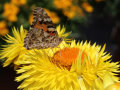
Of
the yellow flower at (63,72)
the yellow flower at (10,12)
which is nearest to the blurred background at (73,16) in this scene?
the yellow flower at (10,12)

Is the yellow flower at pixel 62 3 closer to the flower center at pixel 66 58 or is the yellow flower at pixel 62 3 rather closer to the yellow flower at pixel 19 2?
the yellow flower at pixel 19 2

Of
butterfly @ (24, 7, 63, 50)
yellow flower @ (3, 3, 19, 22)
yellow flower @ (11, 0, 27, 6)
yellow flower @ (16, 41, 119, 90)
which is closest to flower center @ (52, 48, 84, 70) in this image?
yellow flower @ (16, 41, 119, 90)

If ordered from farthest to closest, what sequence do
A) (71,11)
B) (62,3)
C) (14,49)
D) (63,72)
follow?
1. (71,11)
2. (62,3)
3. (14,49)
4. (63,72)

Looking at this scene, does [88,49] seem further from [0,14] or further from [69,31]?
[0,14]

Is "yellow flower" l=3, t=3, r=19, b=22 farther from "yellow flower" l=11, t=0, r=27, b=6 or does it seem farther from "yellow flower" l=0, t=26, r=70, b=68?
"yellow flower" l=0, t=26, r=70, b=68

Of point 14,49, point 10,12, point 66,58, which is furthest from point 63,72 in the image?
point 10,12

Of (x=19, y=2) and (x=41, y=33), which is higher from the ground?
(x=19, y=2)

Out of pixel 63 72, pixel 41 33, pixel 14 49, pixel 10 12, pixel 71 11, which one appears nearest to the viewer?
pixel 63 72

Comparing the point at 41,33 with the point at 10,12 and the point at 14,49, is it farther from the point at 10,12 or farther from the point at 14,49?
the point at 10,12
